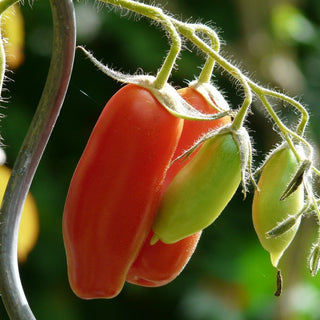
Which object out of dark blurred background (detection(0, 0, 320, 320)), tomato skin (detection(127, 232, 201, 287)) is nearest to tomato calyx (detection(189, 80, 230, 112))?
tomato skin (detection(127, 232, 201, 287))

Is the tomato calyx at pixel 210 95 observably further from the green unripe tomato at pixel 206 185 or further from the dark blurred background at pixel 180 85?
the dark blurred background at pixel 180 85

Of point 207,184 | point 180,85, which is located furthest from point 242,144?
point 180,85

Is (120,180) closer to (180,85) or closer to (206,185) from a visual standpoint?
(206,185)

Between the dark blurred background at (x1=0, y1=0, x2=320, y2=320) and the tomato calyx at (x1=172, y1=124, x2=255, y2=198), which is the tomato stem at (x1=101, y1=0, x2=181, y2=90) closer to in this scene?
the tomato calyx at (x1=172, y1=124, x2=255, y2=198)

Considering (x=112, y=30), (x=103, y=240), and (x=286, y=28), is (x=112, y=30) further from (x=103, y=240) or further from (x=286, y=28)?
(x=103, y=240)

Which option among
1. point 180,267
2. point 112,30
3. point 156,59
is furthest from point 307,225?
point 180,267
